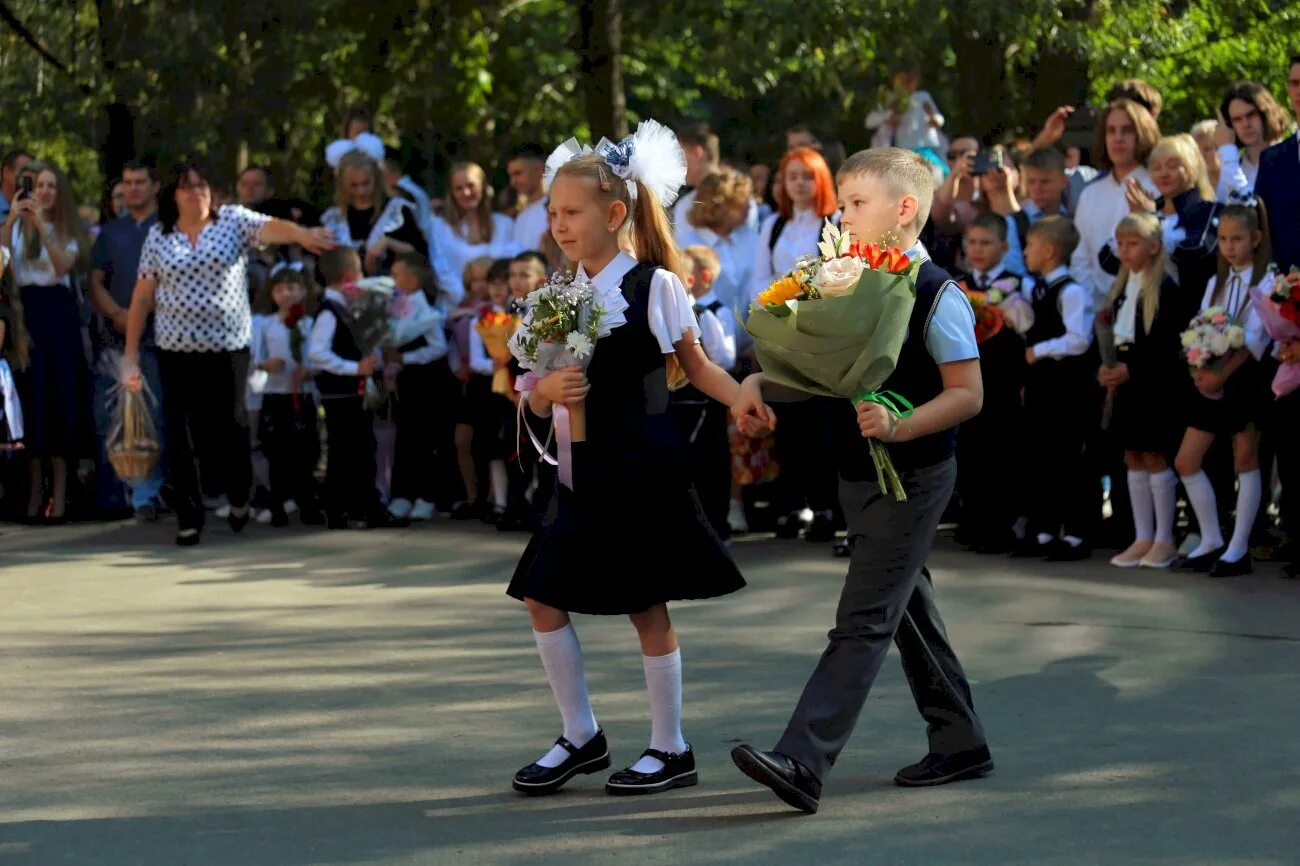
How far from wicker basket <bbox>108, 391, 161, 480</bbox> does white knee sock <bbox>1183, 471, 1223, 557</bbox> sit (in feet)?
18.8

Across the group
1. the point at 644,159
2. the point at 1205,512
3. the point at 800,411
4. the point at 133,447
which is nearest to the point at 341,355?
the point at 133,447

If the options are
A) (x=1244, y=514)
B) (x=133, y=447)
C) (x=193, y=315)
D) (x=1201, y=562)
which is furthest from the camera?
(x=133, y=447)

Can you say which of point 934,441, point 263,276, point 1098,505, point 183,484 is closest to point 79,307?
point 263,276

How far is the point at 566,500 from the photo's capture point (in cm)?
609

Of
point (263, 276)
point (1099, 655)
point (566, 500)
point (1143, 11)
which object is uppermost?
point (1143, 11)

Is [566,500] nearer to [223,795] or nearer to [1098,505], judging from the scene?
[223,795]

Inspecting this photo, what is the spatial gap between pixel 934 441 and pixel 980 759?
94 centimetres

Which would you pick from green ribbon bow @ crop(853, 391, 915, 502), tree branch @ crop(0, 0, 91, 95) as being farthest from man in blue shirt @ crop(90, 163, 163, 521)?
green ribbon bow @ crop(853, 391, 915, 502)

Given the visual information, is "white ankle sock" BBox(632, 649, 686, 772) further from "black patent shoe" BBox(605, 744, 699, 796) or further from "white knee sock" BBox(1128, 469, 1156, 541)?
"white knee sock" BBox(1128, 469, 1156, 541)

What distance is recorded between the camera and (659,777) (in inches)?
235

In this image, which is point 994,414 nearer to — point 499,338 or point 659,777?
point 499,338

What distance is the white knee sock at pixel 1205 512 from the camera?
10.2 m

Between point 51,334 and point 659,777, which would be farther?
point 51,334

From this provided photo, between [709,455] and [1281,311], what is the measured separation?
332 centimetres
